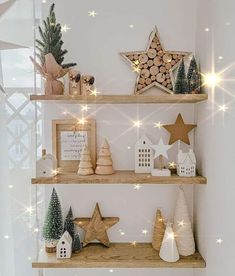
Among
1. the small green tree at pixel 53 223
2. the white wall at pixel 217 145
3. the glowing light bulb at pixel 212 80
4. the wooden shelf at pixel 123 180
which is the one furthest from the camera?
the small green tree at pixel 53 223

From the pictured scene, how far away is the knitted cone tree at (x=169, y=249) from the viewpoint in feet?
4.41

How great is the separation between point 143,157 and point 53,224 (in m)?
0.50

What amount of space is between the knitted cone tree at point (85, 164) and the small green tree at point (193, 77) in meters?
0.52

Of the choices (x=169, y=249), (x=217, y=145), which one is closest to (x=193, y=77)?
(x=217, y=145)

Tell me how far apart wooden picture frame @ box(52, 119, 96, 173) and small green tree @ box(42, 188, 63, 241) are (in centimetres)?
16

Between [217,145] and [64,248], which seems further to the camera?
[64,248]

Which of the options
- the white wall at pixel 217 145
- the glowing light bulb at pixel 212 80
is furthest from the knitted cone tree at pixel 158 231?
the glowing light bulb at pixel 212 80

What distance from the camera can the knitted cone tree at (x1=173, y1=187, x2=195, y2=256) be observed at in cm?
140

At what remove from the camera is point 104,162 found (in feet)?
4.54

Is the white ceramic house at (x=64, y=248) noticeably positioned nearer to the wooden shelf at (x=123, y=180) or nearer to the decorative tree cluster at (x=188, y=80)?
the wooden shelf at (x=123, y=180)

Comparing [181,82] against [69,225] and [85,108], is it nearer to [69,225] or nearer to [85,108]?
[85,108]

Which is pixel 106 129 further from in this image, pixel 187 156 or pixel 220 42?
pixel 220 42

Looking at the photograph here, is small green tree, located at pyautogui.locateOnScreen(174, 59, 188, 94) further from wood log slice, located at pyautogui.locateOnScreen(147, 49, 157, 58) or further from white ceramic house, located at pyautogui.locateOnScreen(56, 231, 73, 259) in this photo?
white ceramic house, located at pyautogui.locateOnScreen(56, 231, 73, 259)

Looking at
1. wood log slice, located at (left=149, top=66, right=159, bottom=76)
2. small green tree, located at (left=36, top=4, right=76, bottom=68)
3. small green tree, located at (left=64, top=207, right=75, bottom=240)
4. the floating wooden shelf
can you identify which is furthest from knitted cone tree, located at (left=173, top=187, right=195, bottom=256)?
small green tree, located at (left=36, top=4, right=76, bottom=68)
